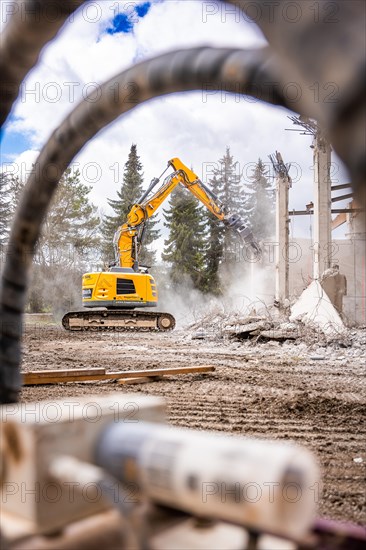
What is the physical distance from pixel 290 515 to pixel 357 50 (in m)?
0.70

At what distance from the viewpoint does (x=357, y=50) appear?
0.56 m

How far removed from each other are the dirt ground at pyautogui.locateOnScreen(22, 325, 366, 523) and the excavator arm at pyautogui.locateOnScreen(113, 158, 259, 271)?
559 centimetres

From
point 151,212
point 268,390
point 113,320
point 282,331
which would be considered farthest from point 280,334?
point 151,212

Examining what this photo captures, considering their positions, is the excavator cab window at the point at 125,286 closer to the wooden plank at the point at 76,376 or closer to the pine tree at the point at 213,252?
the wooden plank at the point at 76,376

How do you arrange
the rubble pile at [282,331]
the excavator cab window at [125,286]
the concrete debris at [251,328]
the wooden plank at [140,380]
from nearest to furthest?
the wooden plank at [140,380]
the rubble pile at [282,331]
the concrete debris at [251,328]
the excavator cab window at [125,286]

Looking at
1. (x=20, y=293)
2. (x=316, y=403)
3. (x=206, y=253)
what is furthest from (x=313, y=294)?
(x=206, y=253)

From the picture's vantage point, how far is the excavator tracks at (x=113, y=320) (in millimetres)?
16797

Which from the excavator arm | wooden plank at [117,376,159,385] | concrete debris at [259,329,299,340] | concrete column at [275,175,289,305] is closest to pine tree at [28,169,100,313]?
the excavator arm

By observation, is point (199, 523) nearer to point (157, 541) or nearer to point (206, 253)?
point (157, 541)

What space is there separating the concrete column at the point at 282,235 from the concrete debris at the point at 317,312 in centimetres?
221

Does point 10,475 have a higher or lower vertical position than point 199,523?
higher

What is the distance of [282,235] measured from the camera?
645 inches

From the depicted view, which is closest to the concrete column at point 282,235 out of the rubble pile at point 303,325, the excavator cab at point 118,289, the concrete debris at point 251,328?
the rubble pile at point 303,325

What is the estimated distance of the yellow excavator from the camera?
16.5 meters
